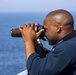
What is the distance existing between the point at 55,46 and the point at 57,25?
0.16 meters

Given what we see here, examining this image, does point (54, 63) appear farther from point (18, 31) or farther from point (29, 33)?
point (18, 31)

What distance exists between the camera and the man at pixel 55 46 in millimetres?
2830

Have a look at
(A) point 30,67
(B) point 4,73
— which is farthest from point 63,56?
(B) point 4,73

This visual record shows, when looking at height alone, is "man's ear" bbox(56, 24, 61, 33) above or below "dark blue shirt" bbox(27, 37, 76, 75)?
above

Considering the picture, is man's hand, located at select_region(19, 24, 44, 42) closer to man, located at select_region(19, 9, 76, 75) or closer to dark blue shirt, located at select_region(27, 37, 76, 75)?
man, located at select_region(19, 9, 76, 75)

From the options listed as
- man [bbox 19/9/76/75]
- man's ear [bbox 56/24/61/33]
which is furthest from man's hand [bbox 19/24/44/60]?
man's ear [bbox 56/24/61/33]

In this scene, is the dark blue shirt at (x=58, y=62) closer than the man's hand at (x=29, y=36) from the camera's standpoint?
Yes

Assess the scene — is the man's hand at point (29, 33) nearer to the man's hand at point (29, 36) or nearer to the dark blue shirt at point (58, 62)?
the man's hand at point (29, 36)

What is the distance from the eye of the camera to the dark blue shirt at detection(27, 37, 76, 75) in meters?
2.82

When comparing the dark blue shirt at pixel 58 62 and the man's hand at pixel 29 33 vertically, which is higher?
the man's hand at pixel 29 33

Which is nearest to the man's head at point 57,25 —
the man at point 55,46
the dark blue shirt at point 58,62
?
the man at point 55,46

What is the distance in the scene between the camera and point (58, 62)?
2.82m

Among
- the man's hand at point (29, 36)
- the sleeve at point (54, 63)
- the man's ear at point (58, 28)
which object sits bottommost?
the sleeve at point (54, 63)

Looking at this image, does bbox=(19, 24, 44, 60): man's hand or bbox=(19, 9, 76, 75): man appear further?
bbox=(19, 24, 44, 60): man's hand
